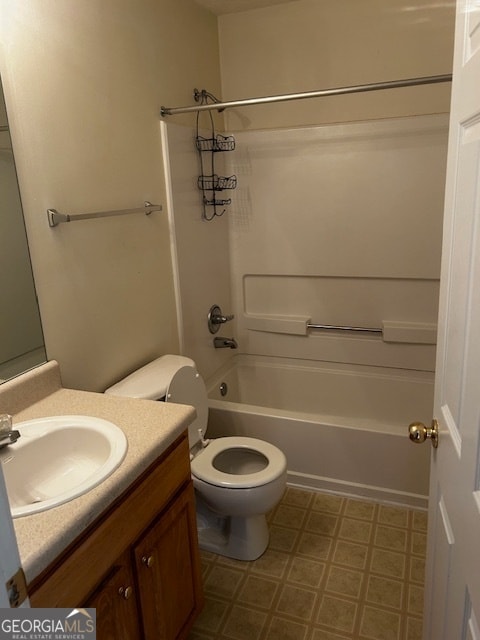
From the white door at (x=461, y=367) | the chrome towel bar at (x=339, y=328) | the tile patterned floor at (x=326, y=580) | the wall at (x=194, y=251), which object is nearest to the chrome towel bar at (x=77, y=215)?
the wall at (x=194, y=251)

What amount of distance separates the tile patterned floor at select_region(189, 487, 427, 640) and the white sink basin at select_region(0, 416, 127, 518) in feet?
2.81

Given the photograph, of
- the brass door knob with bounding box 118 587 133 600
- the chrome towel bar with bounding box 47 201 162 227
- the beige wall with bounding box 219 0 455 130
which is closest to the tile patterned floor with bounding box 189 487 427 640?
the brass door knob with bounding box 118 587 133 600

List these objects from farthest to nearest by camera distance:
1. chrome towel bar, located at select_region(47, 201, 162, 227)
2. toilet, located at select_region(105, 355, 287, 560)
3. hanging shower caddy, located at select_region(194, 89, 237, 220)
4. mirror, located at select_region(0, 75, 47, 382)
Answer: hanging shower caddy, located at select_region(194, 89, 237, 220) → toilet, located at select_region(105, 355, 287, 560) → chrome towel bar, located at select_region(47, 201, 162, 227) → mirror, located at select_region(0, 75, 47, 382)

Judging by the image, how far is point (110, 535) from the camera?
111 cm

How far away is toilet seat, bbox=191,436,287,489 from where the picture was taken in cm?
185

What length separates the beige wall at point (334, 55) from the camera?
235cm

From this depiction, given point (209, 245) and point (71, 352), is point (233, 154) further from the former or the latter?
point (71, 352)

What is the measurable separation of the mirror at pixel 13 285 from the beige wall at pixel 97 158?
3cm

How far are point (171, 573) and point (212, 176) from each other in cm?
204

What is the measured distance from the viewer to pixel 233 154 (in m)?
2.85

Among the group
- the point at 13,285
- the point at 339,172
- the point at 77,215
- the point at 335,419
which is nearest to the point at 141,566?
the point at 13,285

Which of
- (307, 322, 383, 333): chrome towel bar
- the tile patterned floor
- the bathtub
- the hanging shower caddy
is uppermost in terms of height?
the hanging shower caddy

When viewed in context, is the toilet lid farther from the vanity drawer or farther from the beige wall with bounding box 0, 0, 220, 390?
the vanity drawer

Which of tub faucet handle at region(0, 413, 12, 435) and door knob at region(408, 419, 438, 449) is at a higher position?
tub faucet handle at region(0, 413, 12, 435)
